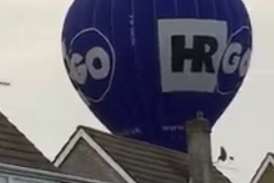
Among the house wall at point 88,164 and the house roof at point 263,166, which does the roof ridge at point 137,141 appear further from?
the house roof at point 263,166

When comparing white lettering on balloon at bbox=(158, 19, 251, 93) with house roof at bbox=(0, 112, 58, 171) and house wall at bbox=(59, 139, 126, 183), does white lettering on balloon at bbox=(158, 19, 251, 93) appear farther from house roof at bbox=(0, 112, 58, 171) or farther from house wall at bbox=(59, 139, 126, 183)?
house roof at bbox=(0, 112, 58, 171)

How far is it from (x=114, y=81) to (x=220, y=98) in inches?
107

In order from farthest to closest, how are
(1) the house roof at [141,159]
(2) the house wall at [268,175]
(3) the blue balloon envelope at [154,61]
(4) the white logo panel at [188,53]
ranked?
(2) the house wall at [268,175], (4) the white logo panel at [188,53], (3) the blue balloon envelope at [154,61], (1) the house roof at [141,159]

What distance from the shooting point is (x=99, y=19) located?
3075cm

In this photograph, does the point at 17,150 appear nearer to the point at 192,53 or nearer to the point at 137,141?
the point at 137,141

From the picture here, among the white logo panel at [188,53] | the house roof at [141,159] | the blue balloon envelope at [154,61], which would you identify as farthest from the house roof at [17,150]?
the white logo panel at [188,53]

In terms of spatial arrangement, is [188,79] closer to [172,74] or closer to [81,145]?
[172,74]

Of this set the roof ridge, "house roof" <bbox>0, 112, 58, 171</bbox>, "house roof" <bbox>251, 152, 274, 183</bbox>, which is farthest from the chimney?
"house roof" <bbox>251, 152, 274, 183</bbox>

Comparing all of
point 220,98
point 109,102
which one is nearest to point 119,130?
point 109,102

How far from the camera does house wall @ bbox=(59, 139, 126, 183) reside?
26.4 metres

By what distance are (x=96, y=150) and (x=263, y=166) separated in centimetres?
889

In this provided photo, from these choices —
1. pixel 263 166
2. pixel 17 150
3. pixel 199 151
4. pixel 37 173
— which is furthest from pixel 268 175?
pixel 37 173

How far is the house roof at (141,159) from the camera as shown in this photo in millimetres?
26875

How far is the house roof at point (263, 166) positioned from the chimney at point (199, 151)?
697 cm
